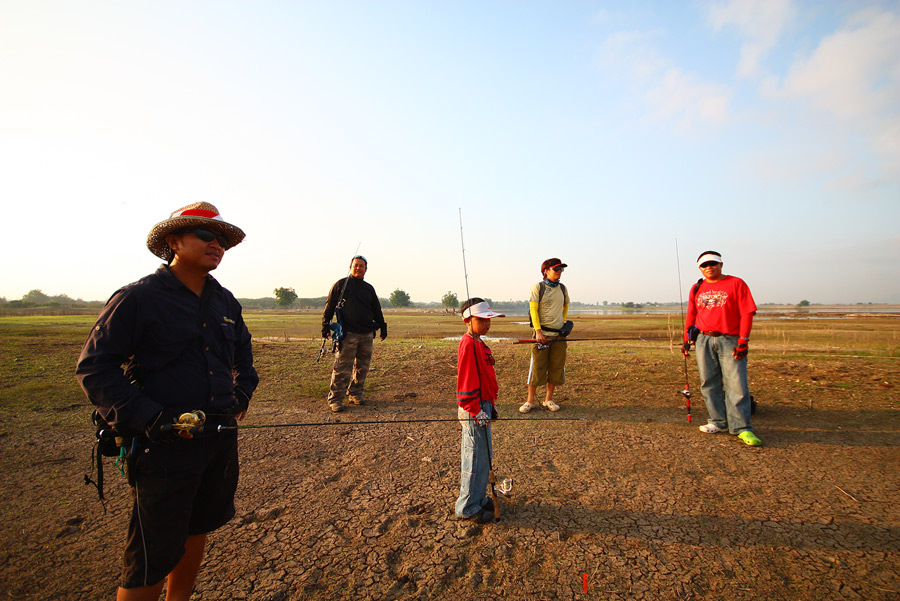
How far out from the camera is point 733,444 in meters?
4.97

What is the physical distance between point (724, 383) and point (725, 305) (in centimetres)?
109

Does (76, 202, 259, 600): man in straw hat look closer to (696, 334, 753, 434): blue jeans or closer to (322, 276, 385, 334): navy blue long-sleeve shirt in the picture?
(322, 276, 385, 334): navy blue long-sleeve shirt

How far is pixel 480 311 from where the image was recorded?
3.62 meters

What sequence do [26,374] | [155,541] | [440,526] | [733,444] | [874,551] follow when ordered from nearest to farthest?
[155,541] < [874,551] < [440,526] < [733,444] < [26,374]

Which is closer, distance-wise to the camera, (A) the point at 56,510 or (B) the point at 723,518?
(B) the point at 723,518

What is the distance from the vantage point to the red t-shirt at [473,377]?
3.33m

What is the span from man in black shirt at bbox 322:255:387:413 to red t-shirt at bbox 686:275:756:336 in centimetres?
488

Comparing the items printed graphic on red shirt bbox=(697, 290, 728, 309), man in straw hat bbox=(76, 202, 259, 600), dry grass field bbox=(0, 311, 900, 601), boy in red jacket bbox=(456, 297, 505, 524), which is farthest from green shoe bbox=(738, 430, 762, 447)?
man in straw hat bbox=(76, 202, 259, 600)

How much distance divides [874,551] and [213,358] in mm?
4795

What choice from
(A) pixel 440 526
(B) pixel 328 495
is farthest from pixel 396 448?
(A) pixel 440 526

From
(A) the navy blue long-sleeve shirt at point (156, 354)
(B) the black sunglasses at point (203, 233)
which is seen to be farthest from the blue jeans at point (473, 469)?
(B) the black sunglasses at point (203, 233)

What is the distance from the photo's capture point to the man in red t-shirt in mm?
5102

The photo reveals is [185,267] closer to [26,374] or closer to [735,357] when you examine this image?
[735,357]

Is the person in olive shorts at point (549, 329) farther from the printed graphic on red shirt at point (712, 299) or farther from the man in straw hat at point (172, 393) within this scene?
the man in straw hat at point (172, 393)
